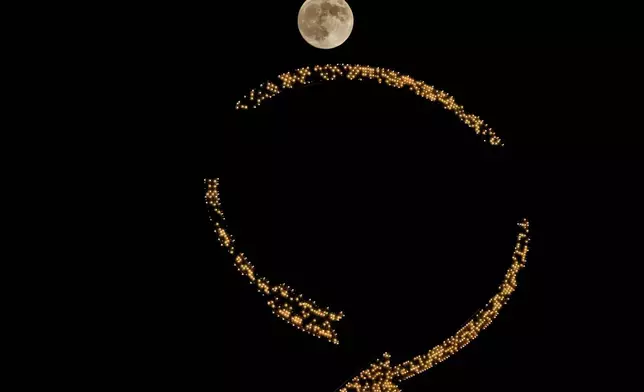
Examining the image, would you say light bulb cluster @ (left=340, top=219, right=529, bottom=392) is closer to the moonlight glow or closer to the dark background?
the dark background

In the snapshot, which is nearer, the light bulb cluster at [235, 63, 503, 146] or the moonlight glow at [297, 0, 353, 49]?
the moonlight glow at [297, 0, 353, 49]

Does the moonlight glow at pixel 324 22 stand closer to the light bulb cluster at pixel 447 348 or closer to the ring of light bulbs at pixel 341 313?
the ring of light bulbs at pixel 341 313

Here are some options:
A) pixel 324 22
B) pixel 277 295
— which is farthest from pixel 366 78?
pixel 277 295

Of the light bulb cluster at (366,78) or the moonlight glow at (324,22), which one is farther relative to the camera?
the light bulb cluster at (366,78)

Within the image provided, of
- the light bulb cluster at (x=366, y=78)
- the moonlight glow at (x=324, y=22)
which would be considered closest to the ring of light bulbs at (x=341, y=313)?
the light bulb cluster at (x=366, y=78)

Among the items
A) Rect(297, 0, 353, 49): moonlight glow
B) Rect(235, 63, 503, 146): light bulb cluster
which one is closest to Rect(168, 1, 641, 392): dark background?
Rect(235, 63, 503, 146): light bulb cluster

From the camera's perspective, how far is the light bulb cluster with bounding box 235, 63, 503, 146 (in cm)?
280

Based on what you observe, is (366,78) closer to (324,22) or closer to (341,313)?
(324,22)

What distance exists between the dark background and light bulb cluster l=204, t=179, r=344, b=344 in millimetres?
40

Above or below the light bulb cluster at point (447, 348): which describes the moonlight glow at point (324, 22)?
above

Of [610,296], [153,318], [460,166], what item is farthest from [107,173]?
[610,296]

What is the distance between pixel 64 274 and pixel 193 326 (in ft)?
1.67

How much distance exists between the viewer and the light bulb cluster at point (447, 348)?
271cm

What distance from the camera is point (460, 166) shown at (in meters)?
2.93
